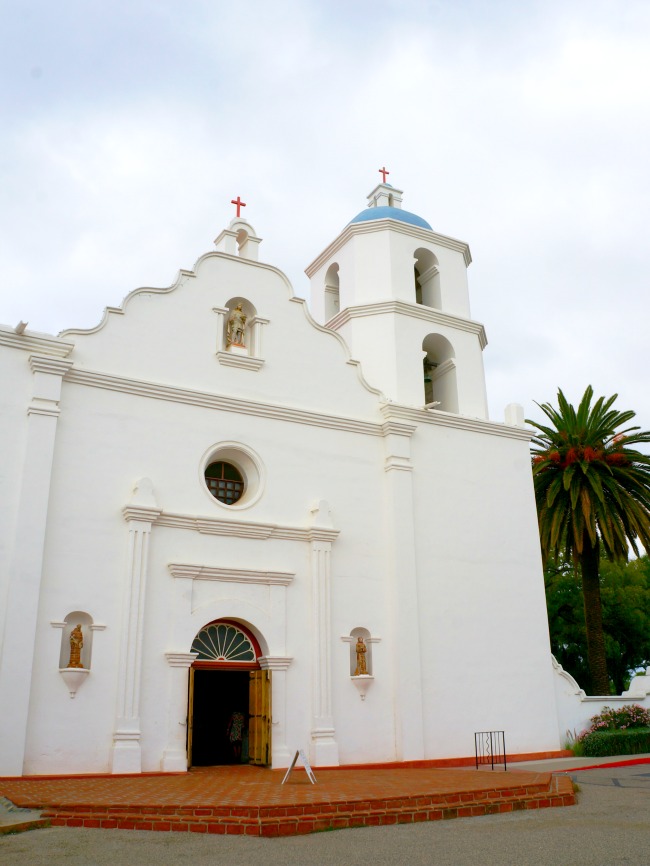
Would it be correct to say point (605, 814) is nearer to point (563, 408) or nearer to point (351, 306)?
point (351, 306)

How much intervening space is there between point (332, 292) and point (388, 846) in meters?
16.3

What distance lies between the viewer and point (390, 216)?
21953 mm

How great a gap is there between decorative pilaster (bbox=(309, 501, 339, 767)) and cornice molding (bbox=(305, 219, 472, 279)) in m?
7.91

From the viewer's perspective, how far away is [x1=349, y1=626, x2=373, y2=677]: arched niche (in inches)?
666

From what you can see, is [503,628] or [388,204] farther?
[388,204]

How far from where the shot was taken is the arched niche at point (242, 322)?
18.1m

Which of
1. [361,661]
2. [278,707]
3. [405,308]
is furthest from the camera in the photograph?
[405,308]

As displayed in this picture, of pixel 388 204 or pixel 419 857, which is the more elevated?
pixel 388 204

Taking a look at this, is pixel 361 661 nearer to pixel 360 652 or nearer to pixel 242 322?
pixel 360 652

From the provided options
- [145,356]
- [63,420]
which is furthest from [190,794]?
[145,356]

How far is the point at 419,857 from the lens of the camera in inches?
324

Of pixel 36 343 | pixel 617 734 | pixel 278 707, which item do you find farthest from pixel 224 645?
pixel 617 734

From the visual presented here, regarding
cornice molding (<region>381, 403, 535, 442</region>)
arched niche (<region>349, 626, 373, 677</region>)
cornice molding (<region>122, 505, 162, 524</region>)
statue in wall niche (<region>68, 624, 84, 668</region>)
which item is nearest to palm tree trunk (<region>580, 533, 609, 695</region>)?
cornice molding (<region>381, 403, 535, 442</region>)

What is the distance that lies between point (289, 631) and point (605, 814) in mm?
7196
